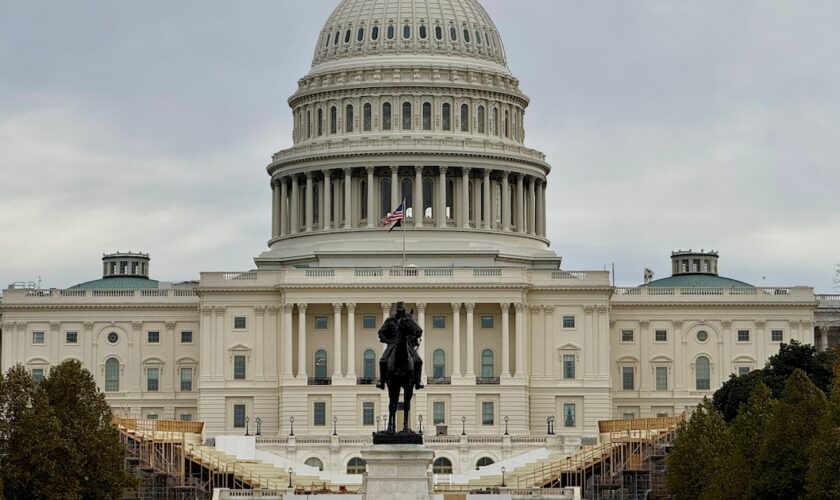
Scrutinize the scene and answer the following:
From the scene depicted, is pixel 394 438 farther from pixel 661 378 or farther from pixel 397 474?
pixel 661 378

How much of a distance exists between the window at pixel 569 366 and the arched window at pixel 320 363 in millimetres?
16276

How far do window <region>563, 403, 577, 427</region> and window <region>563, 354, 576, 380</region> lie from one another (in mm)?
1937

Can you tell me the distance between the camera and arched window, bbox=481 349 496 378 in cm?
17800

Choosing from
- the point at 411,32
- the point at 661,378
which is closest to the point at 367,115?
the point at 411,32

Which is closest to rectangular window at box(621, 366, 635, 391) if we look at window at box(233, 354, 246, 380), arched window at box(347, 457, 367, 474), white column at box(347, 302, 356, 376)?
white column at box(347, 302, 356, 376)

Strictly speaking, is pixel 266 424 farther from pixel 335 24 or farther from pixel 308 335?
pixel 335 24

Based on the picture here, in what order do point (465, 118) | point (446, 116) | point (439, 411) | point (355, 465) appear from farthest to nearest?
point (465, 118)
point (446, 116)
point (439, 411)
point (355, 465)

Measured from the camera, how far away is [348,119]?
192 m

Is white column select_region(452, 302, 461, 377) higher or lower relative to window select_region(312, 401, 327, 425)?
higher

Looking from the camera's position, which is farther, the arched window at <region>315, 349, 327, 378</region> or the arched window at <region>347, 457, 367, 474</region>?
the arched window at <region>315, 349, 327, 378</region>

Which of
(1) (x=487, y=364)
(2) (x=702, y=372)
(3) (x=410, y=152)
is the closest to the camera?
(1) (x=487, y=364)

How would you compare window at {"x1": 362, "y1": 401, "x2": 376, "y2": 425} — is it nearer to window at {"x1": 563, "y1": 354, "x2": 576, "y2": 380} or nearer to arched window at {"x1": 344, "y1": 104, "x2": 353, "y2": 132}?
window at {"x1": 563, "y1": 354, "x2": 576, "y2": 380}

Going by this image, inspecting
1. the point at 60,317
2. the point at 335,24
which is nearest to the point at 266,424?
the point at 60,317

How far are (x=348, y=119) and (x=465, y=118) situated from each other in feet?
28.2
